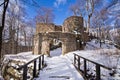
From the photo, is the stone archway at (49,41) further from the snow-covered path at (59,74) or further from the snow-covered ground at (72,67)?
the snow-covered path at (59,74)

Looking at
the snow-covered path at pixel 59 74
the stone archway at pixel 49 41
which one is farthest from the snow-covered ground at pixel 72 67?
the stone archway at pixel 49 41

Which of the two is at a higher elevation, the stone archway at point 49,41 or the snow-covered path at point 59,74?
the stone archway at point 49,41

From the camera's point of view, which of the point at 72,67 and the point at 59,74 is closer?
the point at 59,74

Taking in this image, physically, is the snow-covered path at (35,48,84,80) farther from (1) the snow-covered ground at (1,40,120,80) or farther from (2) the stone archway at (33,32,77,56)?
(2) the stone archway at (33,32,77,56)

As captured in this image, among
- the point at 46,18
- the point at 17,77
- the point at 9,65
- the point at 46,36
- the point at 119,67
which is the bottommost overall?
the point at 17,77

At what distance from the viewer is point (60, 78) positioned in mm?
6418

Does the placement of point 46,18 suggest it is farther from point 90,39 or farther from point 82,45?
point 82,45

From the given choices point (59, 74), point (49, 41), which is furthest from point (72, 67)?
point (49, 41)

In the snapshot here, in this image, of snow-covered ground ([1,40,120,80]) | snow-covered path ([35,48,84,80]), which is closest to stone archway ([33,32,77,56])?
snow-covered ground ([1,40,120,80])

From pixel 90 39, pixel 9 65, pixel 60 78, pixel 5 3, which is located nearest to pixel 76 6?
pixel 90 39

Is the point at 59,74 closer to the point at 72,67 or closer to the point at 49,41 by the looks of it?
the point at 72,67

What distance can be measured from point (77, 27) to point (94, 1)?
10951mm

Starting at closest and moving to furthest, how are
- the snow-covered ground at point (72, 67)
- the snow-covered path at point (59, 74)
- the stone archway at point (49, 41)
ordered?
the snow-covered path at point (59, 74), the snow-covered ground at point (72, 67), the stone archway at point (49, 41)

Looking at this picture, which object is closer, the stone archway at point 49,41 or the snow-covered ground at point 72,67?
the snow-covered ground at point 72,67
